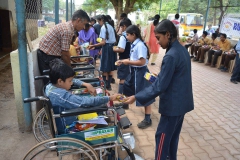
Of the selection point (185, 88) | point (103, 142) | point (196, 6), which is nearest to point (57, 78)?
point (103, 142)

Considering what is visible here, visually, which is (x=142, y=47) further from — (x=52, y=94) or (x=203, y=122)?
(x=203, y=122)

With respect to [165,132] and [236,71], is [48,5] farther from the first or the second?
[236,71]

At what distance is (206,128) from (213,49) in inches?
201

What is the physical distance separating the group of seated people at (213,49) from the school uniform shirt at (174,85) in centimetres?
587

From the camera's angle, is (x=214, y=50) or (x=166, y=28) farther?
(x=214, y=50)

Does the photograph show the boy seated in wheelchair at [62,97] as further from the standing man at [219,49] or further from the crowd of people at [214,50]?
the standing man at [219,49]

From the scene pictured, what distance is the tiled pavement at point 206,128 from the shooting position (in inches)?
98.7

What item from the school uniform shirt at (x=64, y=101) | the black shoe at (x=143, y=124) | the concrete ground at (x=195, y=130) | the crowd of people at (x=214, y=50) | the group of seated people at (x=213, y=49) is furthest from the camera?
the group of seated people at (x=213, y=49)

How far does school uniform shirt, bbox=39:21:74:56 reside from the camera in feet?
8.48

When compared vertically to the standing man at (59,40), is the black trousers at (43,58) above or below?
below

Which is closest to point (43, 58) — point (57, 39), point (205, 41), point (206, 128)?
point (57, 39)

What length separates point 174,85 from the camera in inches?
64.9

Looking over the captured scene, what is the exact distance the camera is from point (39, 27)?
3.89 metres

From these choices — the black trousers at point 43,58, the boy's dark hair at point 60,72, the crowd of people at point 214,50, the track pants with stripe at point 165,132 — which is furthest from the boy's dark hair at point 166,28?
the crowd of people at point 214,50
